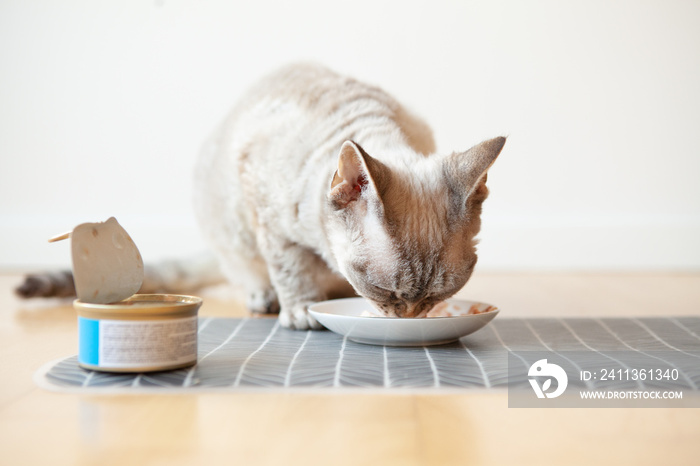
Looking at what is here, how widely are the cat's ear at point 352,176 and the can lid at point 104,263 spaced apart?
0.53 metres

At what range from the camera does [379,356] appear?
5.71 ft

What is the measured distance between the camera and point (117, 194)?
4.34 metres

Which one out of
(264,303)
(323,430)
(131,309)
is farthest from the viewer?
(264,303)

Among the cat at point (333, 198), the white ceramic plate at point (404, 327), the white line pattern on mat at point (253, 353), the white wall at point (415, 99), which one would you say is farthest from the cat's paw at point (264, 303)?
the white wall at point (415, 99)

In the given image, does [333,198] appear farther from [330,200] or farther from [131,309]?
[131,309]

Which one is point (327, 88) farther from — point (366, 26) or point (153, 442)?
point (366, 26)

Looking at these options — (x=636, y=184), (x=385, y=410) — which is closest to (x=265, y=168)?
(x=385, y=410)

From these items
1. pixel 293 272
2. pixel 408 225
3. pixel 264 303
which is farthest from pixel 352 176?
pixel 264 303

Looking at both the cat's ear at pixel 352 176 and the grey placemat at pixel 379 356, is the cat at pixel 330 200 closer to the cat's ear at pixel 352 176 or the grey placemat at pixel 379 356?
the cat's ear at pixel 352 176

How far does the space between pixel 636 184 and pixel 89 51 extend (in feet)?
11.6

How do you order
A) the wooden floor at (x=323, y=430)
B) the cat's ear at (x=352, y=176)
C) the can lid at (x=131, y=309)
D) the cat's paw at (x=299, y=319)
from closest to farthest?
the wooden floor at (x=323, y=430)
the can lid at (x=131, y=309)
the cat's ear at (x=352, y=176)
the cat's paw at (x=299, y=319)

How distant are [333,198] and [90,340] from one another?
70cm

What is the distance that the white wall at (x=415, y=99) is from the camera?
424 centimetres

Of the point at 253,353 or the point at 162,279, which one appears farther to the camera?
the point at 162,279
